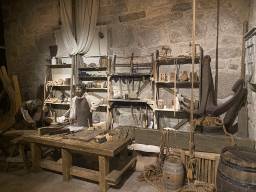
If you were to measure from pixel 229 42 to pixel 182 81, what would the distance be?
1427 mm

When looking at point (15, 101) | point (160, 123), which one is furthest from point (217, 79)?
point (15, 101)

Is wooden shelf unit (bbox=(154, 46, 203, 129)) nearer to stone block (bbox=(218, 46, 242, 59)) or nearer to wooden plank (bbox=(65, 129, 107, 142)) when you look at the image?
stone block (bbox=(218, 46, 242, 59))

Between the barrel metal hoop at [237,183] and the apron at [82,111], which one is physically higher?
the apron at [82,111]

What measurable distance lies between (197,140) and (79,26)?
198 inches

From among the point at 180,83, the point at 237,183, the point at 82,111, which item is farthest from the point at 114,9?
the point at 237,183

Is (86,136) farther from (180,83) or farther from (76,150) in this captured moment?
(180,83)

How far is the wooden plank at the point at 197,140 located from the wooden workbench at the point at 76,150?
0.30 m

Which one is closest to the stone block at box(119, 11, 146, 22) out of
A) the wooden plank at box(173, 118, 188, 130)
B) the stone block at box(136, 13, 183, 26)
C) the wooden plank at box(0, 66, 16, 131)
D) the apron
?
the stone block at box(136, 13, 183, 26)

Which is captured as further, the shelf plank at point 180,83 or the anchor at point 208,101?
the shelf plank at point 180,83

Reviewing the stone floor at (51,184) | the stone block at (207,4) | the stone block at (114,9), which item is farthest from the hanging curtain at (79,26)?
the stone floor at (51,184)

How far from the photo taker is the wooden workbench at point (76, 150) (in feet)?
8.85

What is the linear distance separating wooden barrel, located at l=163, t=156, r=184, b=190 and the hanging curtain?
13.7 ft

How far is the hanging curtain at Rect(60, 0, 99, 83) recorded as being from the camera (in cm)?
550

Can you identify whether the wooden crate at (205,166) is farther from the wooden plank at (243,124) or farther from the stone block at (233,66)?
the stone block at (233,66)
